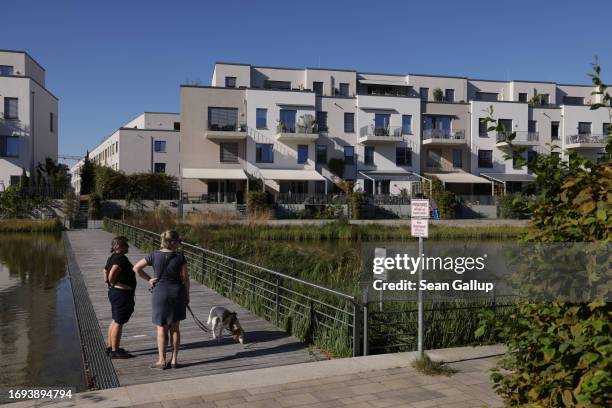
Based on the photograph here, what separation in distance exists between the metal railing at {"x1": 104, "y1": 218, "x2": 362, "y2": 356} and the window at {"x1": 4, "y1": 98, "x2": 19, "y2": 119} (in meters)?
32.0

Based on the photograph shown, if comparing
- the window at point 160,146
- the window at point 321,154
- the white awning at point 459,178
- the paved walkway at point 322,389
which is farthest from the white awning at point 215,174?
the paved walkway at point 322,389

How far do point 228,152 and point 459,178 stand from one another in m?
18.9

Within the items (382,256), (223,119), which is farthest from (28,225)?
(382,256)

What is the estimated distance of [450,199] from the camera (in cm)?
3978

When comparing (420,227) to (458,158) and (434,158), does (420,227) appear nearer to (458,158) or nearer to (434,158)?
(434,158)

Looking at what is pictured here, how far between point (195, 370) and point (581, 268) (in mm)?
4416

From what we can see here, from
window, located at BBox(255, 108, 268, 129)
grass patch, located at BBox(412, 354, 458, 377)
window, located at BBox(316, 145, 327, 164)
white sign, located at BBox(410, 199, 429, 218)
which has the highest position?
window, located at BBox(255, 108, 268, 129)

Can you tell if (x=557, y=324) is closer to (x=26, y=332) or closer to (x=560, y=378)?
(x=560, y=378)

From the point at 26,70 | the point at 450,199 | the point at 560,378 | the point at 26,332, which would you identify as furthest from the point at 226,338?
the point at 26,70

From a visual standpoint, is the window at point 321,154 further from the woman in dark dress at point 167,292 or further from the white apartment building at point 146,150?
the woman in dark dress at point 167,292

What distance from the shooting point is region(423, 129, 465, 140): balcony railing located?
152 feet

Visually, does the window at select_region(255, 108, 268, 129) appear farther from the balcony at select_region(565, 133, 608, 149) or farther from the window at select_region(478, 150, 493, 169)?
the balcony at select_region(565, 133, 608, 149)

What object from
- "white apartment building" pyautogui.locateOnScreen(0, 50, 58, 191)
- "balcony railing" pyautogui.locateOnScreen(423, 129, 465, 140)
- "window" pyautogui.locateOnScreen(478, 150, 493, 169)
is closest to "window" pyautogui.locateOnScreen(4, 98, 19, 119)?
"white apartment building" pyautogui.locateOnScreen(0, 50, 58, 191)

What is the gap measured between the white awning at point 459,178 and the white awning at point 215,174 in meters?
15.9
